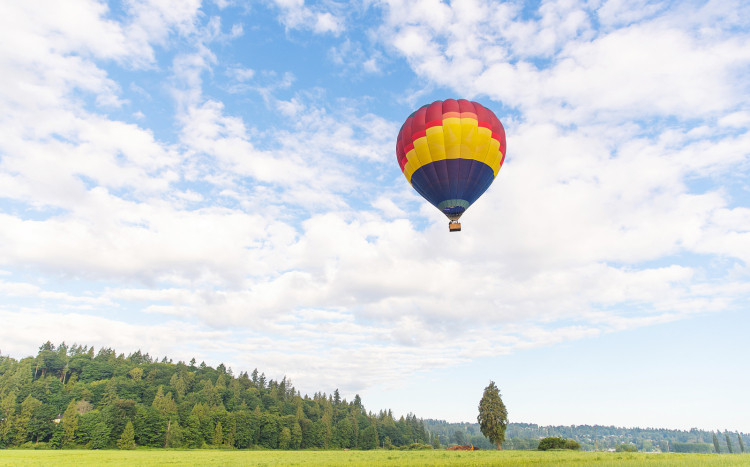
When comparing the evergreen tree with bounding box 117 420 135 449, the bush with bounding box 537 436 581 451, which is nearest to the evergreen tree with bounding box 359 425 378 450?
the evergreen tree with bounding box 117 420 135 449

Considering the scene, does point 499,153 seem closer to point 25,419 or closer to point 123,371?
point 25,419

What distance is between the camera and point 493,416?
7631cm

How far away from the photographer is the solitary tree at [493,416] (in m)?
75.8

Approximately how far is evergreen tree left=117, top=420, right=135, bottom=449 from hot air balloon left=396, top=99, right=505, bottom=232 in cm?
10763

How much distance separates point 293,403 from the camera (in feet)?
592

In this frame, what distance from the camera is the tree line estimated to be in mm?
111312

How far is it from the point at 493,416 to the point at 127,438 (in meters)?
89.5

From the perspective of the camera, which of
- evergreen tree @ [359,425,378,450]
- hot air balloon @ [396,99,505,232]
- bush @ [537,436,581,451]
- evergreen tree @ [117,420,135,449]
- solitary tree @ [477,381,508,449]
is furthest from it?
evergreen tree @ [359,425,378,450]

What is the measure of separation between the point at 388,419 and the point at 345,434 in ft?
149

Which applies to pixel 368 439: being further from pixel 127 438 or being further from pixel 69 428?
pixel 69 428

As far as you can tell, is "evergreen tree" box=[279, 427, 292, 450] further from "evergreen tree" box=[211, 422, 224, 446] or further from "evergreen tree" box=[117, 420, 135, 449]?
"evergreen tree" box=[117, 420, 135, 449]

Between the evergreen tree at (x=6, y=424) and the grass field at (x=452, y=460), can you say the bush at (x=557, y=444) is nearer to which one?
the grass field at (x=452, y=460)

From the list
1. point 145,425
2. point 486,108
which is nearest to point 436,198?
point 486,108

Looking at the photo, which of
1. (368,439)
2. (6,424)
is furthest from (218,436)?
(368,439)
